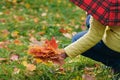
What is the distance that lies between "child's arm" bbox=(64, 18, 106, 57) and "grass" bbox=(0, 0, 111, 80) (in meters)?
0.38

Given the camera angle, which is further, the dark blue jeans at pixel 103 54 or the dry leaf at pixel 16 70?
the dry leaf at pixel 16 70

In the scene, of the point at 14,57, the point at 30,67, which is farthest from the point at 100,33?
the point at 14,57

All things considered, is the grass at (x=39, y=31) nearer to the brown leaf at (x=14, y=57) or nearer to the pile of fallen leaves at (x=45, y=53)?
the brown leaf at (x=14, y=57)

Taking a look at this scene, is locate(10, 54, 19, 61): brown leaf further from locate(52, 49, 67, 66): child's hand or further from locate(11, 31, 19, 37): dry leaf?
locate(11, 31, 19, 37): dry leaf

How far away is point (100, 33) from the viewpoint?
3.09m

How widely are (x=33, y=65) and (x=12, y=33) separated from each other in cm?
201

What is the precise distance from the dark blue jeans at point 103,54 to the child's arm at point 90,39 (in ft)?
0.95

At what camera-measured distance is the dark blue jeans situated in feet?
11.2

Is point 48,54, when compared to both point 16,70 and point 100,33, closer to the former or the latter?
point 100,33

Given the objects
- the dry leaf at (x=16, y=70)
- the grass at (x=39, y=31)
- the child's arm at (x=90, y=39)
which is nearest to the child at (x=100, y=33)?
the child's arm at (x=90, y=39)

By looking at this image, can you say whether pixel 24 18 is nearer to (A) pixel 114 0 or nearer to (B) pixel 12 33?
(B) pixel 12 33

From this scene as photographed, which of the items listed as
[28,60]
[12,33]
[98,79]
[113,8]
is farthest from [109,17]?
[12,33]

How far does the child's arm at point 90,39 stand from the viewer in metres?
3.06

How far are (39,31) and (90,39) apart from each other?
2941 millimetres
